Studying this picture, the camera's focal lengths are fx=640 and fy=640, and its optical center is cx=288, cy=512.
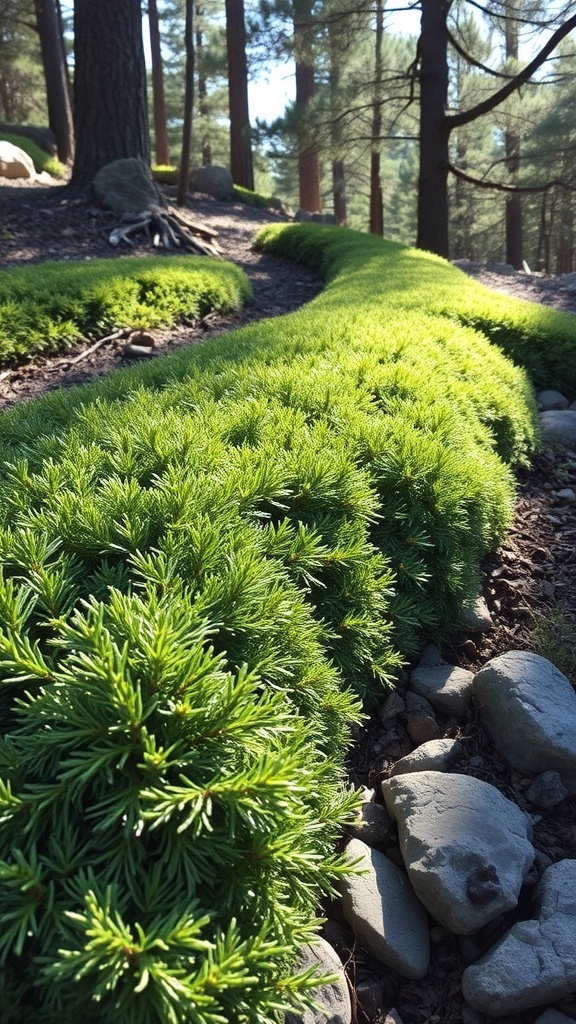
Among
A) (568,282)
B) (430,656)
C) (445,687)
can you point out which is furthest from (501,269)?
(445,687)

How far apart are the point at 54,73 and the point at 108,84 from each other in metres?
7.90

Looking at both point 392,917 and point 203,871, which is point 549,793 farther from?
point 203,871

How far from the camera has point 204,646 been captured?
138cm

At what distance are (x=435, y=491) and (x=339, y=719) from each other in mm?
979

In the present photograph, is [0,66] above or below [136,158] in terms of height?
above

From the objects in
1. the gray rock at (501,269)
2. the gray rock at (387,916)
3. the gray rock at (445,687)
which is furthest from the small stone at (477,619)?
the gray rock at (501,269)

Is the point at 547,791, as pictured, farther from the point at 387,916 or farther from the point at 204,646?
the point at 204,646

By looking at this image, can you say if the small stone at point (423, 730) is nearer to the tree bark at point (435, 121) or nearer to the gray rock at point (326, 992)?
the gray rock at point (326, 992)

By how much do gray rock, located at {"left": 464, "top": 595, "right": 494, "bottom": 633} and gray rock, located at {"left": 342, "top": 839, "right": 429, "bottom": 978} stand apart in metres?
1.11

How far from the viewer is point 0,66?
2180cm

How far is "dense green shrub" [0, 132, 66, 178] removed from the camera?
47.1 ft

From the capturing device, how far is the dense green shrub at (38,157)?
14359mm

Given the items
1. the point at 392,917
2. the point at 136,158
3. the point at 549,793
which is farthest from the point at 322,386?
the point at 136,158

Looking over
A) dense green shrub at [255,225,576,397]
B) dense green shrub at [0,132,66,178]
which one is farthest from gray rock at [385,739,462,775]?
dense green shrub at [0,132,66,178]
